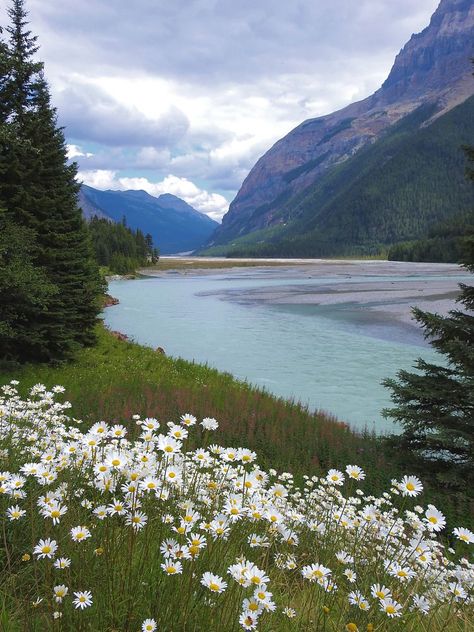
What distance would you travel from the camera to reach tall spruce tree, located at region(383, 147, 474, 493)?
8.82 meters

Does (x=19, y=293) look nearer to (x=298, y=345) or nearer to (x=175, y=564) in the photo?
(x=175, y=564)

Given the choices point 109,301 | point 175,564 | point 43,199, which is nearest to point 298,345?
point 43,199

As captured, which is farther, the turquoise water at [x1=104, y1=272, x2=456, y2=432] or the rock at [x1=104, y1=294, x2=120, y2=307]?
the rock at [x1=104, y1=294, x2=120, y2=307]

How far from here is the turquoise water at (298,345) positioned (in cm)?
1930

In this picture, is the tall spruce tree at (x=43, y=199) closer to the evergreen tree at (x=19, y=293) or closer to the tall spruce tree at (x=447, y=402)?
the evergreen tree at (x=19, y=293)

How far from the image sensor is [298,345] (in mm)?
29734

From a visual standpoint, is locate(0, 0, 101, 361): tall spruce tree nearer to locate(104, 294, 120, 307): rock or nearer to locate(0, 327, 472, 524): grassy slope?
locate(0, 327, 472, 524): grassy slope

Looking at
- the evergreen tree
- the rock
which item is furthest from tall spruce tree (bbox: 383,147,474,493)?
the rock

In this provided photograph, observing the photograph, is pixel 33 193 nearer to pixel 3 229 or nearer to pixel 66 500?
pixel 3 229

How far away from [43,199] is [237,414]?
12.7 meters

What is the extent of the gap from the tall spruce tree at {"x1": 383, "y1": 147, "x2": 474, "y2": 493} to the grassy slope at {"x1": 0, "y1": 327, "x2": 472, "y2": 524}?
0.58 metres

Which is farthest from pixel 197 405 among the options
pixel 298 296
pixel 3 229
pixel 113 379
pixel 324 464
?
pixel 298 296

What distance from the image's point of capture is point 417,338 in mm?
30969

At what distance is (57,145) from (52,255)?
16.9ft
